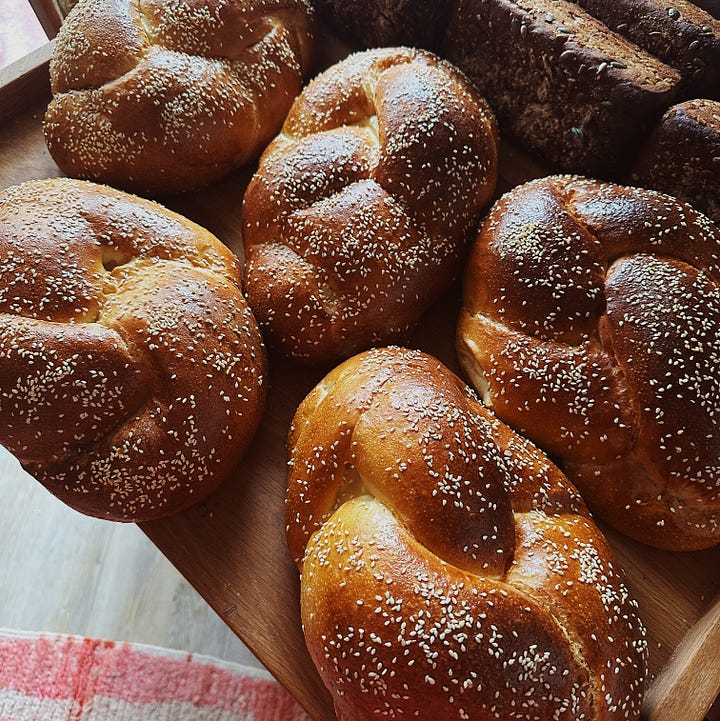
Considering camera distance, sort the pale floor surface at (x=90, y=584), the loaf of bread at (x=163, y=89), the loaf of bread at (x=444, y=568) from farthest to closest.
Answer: the pale floor surface at (x=90, y=584) → the loaf of bread at (x=163, y=89) → the loaf of bread at (x=444, y=568)

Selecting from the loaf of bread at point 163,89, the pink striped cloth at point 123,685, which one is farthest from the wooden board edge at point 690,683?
the loaf of bread at point 163,89

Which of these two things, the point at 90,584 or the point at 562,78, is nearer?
the point at 562,78

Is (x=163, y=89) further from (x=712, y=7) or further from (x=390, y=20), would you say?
(x=712, y=7)

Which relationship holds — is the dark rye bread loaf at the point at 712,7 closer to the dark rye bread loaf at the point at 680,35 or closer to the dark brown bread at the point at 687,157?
the dark rye bread loaf at the point at 680,35

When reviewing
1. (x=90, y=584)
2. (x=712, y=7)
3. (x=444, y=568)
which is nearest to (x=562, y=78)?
(x=712, y=7)

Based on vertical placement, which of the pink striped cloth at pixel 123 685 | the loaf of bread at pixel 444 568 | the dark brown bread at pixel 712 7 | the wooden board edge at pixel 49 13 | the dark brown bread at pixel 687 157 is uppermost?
the wooden board edge at pixel 49 13

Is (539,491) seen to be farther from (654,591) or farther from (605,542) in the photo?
(654,591)

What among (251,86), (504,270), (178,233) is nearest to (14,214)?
(178,233)
